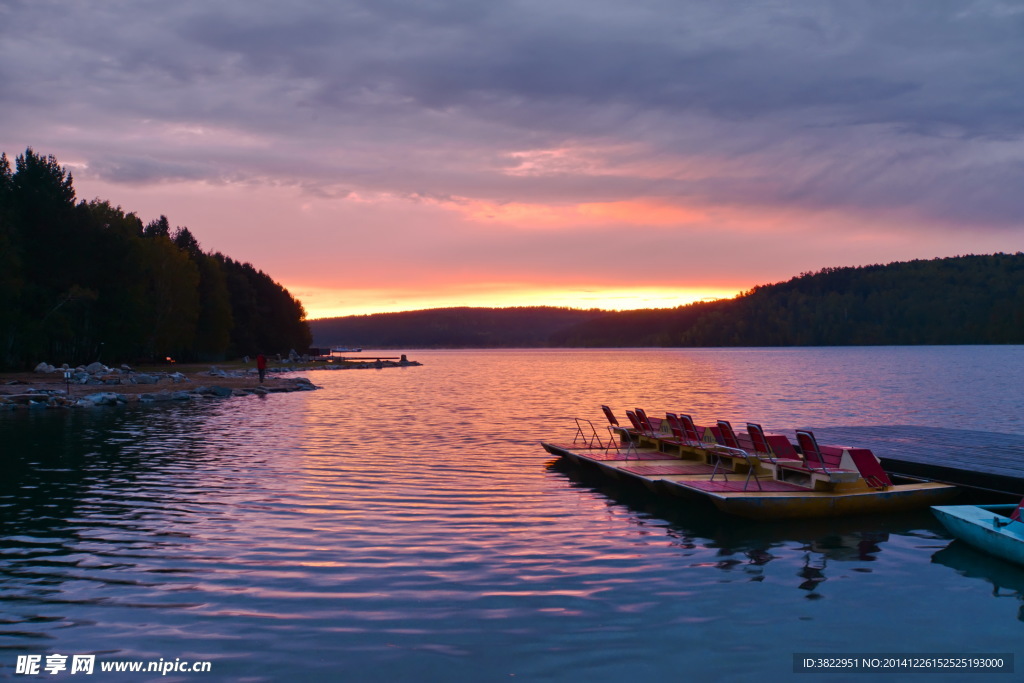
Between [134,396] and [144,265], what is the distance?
32.5 m

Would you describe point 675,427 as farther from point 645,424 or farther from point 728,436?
point 728,436

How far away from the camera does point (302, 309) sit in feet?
535

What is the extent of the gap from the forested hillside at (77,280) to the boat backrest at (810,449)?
185 feet

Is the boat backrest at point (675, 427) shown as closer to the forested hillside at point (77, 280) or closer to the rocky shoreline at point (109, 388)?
the rocky shoreline at point (109, 388)

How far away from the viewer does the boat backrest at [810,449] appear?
16.9 meters

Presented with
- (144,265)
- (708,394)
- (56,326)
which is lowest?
(708,394)

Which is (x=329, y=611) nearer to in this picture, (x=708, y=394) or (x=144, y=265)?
(x=708, y=394)

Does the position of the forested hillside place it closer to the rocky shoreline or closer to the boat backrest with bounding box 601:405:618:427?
the rocky shoreline

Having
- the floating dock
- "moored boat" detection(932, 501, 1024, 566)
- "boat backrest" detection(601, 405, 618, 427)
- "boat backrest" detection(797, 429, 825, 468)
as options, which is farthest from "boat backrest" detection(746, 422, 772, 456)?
"boat backrest" detection(601, 405, 618, 427)

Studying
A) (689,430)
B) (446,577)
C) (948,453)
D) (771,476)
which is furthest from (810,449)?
(446,577)

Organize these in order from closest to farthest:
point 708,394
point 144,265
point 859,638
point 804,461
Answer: point 859,638
point 804,461
point 708,394
point 144,265

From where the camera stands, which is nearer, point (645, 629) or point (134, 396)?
point (645, 629)

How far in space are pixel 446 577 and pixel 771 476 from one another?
965 cm

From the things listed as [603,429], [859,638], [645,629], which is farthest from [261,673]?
[603,429]
